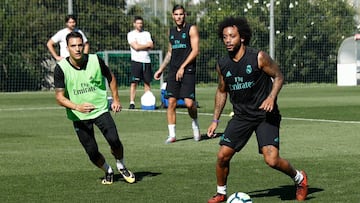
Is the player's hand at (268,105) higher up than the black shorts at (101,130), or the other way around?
the player's hand at (268,105)

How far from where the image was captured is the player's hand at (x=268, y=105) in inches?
348

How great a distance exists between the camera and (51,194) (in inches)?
378

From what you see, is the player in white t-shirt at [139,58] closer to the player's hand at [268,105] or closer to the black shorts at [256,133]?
the black shorts at [256,133]

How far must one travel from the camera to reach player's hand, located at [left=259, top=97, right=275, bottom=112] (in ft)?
29.0

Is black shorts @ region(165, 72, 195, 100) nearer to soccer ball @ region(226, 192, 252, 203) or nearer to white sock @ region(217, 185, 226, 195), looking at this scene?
white sock @ region(217, 185, 226, 195)

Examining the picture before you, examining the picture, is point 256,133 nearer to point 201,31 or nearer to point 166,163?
point 166,163

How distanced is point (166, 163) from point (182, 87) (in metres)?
3.24

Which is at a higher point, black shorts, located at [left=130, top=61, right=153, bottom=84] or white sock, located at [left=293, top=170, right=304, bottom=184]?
black shorts, located at [left=130, top=61, right=153, bottom=84]

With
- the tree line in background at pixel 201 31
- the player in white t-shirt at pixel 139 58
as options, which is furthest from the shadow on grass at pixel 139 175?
the tree line in background at pixel 201 31

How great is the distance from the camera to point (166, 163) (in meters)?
12.2

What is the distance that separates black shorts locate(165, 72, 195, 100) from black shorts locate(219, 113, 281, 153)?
5.96 metres

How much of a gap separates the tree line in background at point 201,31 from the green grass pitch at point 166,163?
15.8 metres

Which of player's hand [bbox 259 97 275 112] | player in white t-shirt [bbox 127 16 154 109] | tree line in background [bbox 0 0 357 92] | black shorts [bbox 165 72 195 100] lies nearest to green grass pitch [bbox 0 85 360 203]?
black shorts [bbox 165 72 195 100]

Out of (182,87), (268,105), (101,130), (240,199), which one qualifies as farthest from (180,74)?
(240,199)
